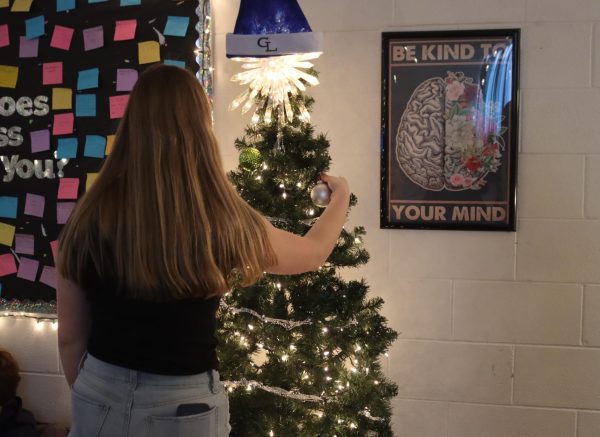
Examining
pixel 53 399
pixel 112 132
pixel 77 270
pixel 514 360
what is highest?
pixel 112 132

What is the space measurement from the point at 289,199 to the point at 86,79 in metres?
1.20

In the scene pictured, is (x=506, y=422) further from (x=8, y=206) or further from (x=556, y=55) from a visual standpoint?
(x=8, y=206)

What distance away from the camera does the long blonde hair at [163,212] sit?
1.26m

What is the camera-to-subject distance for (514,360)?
2.61 metres

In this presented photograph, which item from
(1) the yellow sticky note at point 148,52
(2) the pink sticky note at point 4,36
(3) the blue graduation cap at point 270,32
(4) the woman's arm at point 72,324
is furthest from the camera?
(2) the pink sticky note at point 4,36

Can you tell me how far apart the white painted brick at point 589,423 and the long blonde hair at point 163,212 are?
179cm

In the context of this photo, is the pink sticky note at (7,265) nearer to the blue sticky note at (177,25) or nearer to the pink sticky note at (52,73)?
the pink sticky note at (52,73)

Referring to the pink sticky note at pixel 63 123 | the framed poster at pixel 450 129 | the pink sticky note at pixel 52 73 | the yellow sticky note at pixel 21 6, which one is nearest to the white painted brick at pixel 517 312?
the framed poster at pixel 450 129

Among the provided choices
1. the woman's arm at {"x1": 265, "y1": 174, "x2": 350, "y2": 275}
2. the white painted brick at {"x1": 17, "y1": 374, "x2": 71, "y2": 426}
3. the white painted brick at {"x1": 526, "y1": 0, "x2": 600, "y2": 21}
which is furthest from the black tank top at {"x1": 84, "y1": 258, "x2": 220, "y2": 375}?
the white painted brick at {"x1": 526, "y1": 0, "x2": 600, "y2": 21}

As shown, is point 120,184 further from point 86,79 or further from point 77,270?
point 86,79

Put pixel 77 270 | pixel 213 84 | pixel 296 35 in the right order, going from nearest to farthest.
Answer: pixel 77 270 < pixel 296 35 < pixel 213 84

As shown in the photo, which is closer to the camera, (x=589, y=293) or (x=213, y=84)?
(x=589, y=293)

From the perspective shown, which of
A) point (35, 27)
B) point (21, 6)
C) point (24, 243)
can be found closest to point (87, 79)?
point (35, 27)

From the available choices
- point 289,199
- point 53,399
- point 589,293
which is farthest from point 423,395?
point 53,399
